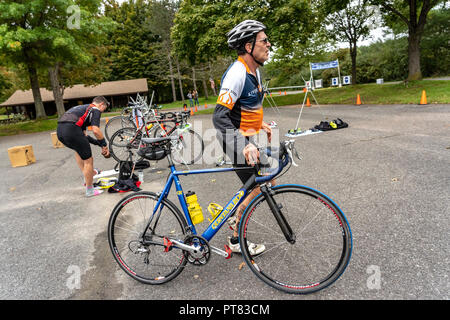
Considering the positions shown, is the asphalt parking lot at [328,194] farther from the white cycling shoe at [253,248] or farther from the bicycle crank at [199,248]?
the bicycle crank at [199,248]

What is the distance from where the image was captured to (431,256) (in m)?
2.74

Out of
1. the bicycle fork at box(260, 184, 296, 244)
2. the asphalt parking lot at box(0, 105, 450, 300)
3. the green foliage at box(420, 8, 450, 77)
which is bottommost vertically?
the asphalt parking lot at box(0, 105, 450, 300)

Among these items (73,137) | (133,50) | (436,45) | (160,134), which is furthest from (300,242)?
(133,50)

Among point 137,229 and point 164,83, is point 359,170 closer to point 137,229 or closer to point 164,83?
point 137,229

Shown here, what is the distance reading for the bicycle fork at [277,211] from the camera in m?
2.36

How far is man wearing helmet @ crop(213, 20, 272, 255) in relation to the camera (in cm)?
241

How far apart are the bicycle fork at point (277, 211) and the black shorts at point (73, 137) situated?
427 cm

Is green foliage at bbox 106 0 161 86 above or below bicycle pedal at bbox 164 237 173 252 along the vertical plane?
above

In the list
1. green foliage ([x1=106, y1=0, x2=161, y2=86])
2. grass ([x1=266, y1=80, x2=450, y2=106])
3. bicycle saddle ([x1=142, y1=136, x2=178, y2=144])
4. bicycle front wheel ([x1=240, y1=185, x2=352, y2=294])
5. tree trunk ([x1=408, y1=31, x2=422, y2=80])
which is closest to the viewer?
bicycle front wheel ([x1=240, y1=185, x2=352, y2=294])

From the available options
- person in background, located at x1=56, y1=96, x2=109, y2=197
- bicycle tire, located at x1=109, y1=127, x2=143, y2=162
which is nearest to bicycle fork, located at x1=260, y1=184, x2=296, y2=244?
person in background, located at x1=56, y1=96, x2=109, y2=197

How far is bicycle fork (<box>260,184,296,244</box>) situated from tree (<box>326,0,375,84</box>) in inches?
1162

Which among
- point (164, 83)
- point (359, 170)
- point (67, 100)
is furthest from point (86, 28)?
point (164, 83)

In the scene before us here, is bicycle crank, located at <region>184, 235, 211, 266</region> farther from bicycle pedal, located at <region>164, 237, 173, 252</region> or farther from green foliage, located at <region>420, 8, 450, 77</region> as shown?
green foliage, located at <region>420, 8, 450, 77</region>

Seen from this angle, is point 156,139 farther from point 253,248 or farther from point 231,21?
point 231,21
